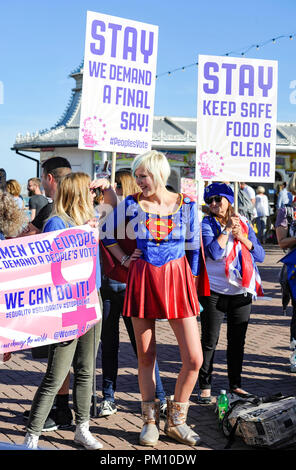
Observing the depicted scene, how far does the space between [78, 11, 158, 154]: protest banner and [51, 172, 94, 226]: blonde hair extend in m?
2.74

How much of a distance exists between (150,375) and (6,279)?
4.15 ft

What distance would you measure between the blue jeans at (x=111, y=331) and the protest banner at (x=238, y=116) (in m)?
3.35

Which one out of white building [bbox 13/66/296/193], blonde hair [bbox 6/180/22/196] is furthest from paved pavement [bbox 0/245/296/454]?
white building [bbox 13/66/296/193]

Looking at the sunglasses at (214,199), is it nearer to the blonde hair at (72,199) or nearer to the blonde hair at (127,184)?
the blonde hair at (127,184)

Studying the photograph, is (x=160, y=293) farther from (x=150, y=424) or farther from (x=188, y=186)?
(x=188, y=186)

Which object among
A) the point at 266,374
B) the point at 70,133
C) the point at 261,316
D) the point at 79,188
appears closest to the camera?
the point at 79,188

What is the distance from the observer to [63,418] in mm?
4336

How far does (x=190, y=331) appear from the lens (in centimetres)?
397

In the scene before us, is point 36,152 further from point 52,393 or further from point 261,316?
point 52,393

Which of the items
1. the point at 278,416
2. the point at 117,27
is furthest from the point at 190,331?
the point at 117,27

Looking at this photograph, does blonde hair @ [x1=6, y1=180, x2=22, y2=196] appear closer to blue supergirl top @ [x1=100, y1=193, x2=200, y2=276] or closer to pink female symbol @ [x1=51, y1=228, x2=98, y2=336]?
blue supergirl top @ [x1=100, y1=193, x2=200, y2=276]

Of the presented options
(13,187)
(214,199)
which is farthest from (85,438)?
(13,187)

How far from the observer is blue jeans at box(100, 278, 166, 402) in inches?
180
